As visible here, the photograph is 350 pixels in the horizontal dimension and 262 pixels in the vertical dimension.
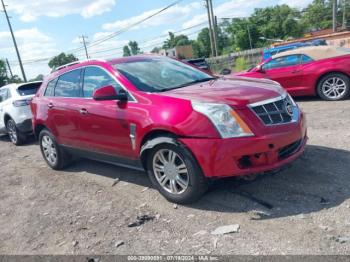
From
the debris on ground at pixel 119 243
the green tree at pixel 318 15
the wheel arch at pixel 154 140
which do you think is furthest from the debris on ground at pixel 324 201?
the green tree at pixel 318 15

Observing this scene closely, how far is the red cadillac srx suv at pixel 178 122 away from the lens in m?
3.59

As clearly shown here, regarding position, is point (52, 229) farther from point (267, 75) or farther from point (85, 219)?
point (267, 75)

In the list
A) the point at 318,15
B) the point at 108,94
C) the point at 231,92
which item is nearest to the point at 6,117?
the point at 108,94

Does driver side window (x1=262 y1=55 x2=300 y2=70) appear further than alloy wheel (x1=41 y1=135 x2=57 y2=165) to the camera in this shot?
Yes

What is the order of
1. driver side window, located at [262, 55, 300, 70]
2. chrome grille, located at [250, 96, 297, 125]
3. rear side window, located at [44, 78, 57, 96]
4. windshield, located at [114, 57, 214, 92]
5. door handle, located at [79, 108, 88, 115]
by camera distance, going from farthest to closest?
driver side window, located at [262, 55, 300, 70]
rear side window, located at [44, 78, 57, 96]
door handle, located at [79, 108, 88, 115]
windshield, located at [114, 57, 214, 92]
chrome grille, located at [250, 96, 297, 125]

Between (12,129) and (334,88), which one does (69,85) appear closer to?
(12,129)

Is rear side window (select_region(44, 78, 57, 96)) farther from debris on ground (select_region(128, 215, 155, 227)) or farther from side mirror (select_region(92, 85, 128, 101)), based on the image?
debris on ground (select_region(128, 215, 155, 227))

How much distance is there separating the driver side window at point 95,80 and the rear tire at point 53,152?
1392 mm

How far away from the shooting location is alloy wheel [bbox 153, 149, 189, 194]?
12.8ft

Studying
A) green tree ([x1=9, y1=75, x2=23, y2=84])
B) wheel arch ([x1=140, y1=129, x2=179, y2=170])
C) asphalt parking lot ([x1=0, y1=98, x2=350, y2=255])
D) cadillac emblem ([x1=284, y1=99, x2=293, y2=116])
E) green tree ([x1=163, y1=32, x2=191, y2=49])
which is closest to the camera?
asphalt parking lot ([x1=0, y1=98, x2=350, y2=255])

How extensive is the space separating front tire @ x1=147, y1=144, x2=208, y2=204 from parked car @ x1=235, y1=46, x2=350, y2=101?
20.6ft

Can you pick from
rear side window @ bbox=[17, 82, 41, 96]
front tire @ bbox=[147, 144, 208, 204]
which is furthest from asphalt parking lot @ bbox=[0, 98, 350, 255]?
rear side window @ bbox=[17, 82, 41, 96]

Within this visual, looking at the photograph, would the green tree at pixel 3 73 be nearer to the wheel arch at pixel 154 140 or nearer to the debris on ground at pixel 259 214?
the wheel arch at pixel 154 140

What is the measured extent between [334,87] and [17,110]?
7.88 metres
